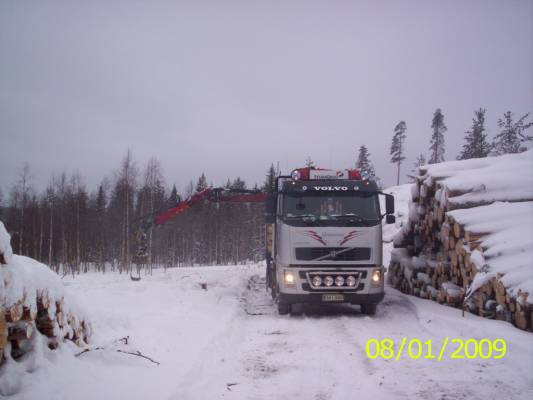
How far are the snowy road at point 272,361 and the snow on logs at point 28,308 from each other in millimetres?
324

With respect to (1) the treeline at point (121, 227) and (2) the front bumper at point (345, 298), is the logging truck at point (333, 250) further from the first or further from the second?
(1) the treeline at point (121, 227)

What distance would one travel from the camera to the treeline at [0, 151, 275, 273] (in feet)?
122

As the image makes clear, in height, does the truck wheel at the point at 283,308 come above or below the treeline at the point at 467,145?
below

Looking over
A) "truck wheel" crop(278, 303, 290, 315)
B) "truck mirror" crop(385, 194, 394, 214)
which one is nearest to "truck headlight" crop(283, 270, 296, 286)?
"truck wheel" crop(278, 303, 290, 315)

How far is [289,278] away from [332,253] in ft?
3.89

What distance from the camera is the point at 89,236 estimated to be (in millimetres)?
46344

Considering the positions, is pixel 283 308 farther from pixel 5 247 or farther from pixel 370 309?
pixel 5 247

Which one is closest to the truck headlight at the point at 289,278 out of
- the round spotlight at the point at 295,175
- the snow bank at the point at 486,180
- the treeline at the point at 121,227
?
the round spotlight at the point at 295,175

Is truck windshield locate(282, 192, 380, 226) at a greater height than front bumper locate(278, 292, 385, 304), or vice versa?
truck windshield locate(282, 192, 380, 226)

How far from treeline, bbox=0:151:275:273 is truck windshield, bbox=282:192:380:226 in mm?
23722

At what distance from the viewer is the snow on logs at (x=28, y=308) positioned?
3.86 meters

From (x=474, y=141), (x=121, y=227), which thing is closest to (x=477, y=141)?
(x=474, y=141)

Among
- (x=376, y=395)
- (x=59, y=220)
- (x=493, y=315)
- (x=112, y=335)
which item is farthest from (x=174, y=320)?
(x=59, y=220)

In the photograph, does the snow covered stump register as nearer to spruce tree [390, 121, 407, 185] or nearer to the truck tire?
the truck tire
